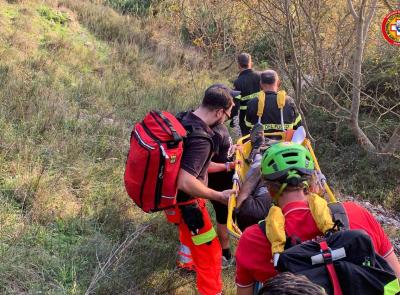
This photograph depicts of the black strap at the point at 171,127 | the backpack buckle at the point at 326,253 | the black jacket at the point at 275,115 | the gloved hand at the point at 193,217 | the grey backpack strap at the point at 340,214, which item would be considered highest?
the grey backpack strap at the point at 340,214

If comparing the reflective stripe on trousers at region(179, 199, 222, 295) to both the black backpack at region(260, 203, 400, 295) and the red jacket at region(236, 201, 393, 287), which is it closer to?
the red jacket at region(236, 201, 393, 287)

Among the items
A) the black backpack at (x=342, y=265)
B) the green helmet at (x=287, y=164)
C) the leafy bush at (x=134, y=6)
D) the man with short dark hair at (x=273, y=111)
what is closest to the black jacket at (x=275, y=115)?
the man with short dark hair at (x=273, y=111)

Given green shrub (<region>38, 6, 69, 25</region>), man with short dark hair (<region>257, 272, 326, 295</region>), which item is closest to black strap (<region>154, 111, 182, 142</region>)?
man with short dark hair (<region>257, 272, 326, 295</region>)

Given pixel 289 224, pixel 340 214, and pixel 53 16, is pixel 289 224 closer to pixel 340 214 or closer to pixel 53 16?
pixel 340 214

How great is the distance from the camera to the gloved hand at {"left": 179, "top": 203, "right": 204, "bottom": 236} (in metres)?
3.32

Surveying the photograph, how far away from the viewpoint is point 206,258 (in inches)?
132

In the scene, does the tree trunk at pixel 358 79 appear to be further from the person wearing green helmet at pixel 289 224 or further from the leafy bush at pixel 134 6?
the leafy bush at pixel 134 6

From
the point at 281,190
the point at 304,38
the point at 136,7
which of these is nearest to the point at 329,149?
the point at 304,38

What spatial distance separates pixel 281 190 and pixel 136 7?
14607 millimetres

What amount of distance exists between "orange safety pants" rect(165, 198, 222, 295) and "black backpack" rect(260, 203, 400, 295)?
1653 mm

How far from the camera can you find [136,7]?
51.2 feet

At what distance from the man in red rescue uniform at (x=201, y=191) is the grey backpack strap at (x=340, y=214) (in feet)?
3.84

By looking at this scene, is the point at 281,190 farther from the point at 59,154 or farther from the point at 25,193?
the point at 59,154

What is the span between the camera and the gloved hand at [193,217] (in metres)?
3.32
